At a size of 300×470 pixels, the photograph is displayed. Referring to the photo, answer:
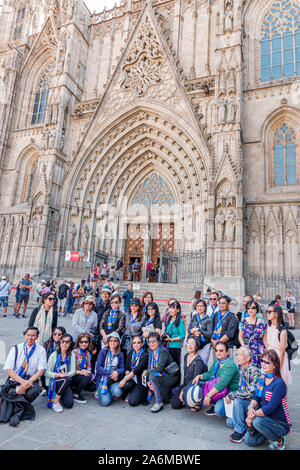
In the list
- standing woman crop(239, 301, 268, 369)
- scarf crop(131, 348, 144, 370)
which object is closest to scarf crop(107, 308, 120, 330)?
scarf crop(131, 348, 144, 370)

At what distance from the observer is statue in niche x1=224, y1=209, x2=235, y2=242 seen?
508 inches

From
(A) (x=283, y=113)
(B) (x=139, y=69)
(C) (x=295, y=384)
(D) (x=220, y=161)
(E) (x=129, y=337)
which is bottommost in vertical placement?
(C) (x=295, y=384)

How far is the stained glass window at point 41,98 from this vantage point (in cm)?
2230

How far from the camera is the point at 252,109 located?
624 inches

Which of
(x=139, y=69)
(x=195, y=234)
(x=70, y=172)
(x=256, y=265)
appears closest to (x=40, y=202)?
(x=70, y=172)

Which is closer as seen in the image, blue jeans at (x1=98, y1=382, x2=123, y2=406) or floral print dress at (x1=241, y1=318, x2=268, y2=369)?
blue jeans at (x1=98, y1=382, x2=123, y2=406)

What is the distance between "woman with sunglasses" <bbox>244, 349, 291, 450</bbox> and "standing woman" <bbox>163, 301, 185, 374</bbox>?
5.40 ft

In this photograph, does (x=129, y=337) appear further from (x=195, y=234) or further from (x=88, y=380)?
(x=195, y=234)

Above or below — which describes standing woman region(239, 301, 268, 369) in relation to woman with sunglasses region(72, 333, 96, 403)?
above

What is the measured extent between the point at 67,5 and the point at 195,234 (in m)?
20.3

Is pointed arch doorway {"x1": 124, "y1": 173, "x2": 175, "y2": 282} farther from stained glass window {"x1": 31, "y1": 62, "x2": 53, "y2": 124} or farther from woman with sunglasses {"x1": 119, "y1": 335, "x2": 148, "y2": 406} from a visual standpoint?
woman with sunglasses {"x1": 119, "y1": 335, "x2": 148, "y2": 406}

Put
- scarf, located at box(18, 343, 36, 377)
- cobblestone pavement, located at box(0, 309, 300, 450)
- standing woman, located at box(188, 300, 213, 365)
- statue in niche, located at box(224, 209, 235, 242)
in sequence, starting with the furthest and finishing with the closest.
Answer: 1. statue in niche, located at box(224, 209, 235, 242)
2. standing woman, located at box(188, 300, 213, 365)
3. scarf, located at box(18, 343, 36, 377)
4. cobblestone pavement, located at box(0, 309, 300, 450)

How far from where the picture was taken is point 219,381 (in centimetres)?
361

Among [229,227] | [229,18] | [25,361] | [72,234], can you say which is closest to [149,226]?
[72,234]
